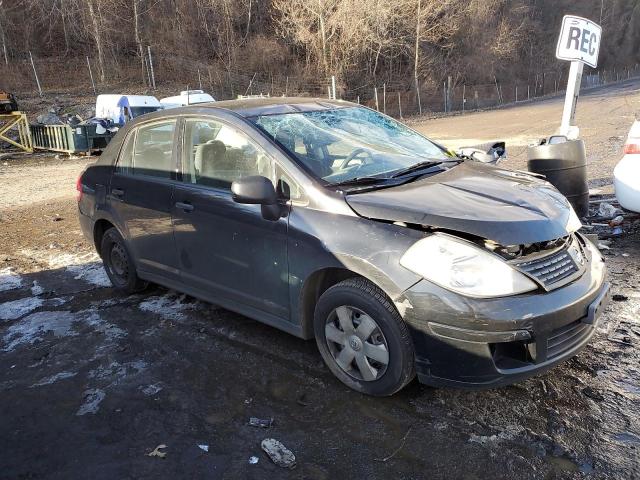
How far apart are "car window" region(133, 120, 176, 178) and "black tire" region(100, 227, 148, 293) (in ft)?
2.52

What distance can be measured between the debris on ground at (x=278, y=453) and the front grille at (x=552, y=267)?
1.54 meters

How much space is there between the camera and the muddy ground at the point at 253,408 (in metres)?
2.68

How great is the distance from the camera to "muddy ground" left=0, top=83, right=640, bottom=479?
268 cm

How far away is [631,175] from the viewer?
5410 millimetres

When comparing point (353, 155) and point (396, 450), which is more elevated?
point (353, 155)

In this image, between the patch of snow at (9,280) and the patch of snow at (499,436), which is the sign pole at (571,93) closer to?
the patch of snow at (499,436)

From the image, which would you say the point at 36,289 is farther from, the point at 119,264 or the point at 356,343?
the point at 356,343

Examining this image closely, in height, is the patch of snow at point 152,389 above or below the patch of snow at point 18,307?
above

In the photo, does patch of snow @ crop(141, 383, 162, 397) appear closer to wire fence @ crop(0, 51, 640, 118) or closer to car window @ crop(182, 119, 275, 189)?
car window @ crop(182, 119, 275, 189)

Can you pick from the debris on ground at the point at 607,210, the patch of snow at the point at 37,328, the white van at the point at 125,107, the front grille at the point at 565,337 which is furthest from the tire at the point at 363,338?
the white van at the point at 125,107

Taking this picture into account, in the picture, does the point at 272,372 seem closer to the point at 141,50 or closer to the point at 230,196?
the point at 230,196

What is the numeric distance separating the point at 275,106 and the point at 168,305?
2.05m

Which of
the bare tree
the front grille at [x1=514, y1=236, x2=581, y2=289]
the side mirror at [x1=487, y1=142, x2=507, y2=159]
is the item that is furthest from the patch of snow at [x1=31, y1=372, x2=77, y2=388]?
the bare tree

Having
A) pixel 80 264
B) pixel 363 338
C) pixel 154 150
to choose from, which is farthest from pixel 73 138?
pixel 363 338
